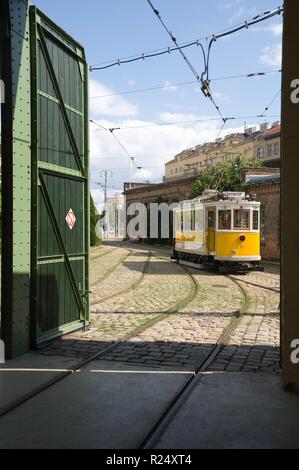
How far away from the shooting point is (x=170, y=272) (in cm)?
1814

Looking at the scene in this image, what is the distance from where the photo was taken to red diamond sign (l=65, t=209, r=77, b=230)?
24.2ft

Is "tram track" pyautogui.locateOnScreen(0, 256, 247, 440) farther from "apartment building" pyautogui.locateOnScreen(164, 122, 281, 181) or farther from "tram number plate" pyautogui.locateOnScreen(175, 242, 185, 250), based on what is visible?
"apartment building" pyautogui.locateOnScreen(164, 122, 281, 181)

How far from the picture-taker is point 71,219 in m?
7.46

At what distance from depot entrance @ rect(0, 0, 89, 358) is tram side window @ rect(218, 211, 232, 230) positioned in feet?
34.1

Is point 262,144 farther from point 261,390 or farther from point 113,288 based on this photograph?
point 261,390

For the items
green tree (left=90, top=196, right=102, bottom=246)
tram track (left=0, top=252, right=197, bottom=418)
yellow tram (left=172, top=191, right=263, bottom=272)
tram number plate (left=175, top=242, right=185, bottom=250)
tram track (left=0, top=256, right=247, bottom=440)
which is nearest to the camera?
tram track (left=0, top=256, right=247, bottom=440)

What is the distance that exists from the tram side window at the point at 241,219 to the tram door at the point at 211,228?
0.87 metres

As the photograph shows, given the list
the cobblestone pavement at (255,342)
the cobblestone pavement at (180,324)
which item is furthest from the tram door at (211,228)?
the cobblestone pavement at (255,342)

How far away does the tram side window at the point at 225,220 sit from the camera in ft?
57.7

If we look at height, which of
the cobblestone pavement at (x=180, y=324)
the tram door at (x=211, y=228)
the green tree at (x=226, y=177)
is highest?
the green tree at (x=226, y=177)

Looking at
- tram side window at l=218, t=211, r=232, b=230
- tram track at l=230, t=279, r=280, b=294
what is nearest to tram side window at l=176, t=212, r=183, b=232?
tram side window at l=218, t=211, r=232, b=230

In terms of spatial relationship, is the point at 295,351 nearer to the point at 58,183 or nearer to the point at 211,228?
the point at 58,183

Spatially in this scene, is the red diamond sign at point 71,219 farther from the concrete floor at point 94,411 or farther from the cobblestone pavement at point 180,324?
the concrete floor at point 94,411

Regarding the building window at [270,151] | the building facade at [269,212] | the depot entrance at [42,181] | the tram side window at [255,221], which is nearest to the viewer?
the depot entrance at [42,181]
